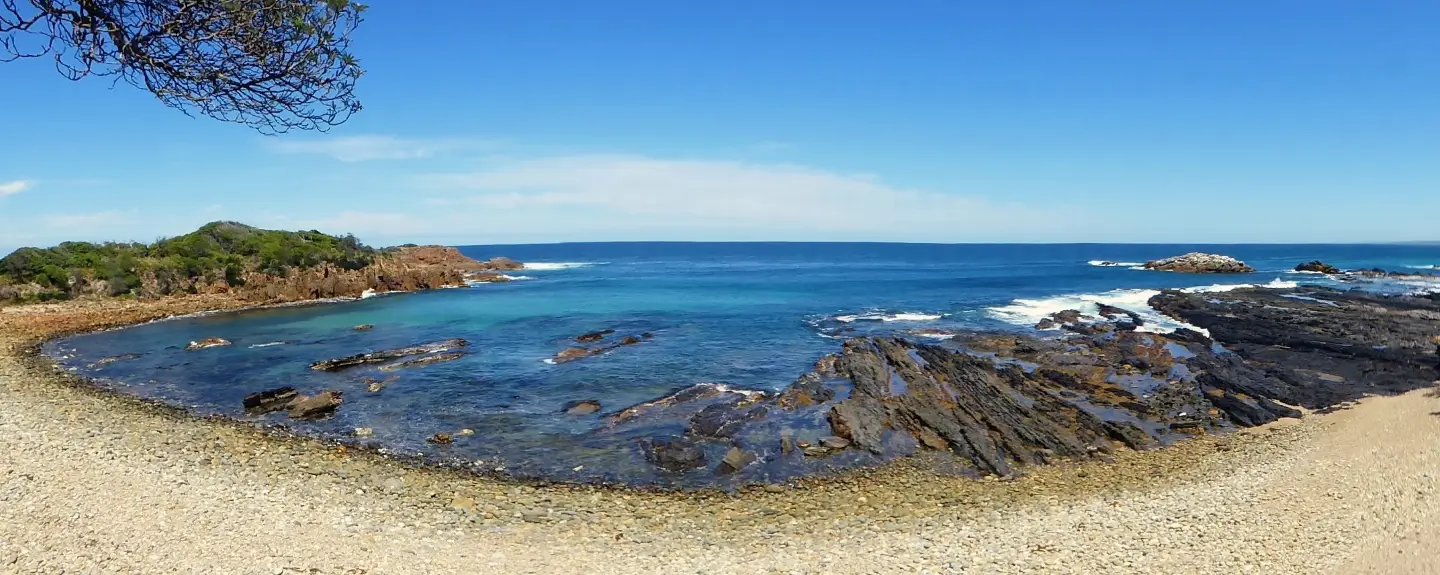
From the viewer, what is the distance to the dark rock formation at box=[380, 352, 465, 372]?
3080cm

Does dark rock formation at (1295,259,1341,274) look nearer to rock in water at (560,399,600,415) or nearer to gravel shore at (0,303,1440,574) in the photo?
gravel shore at (0,303,1440,574)

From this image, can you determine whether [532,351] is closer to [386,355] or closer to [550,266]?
[386,355]

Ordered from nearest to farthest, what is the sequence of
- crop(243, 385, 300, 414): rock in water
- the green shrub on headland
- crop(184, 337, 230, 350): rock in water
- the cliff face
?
crop(243, 385, 300, 414): rock in water < crop(184, 337, 230, 350): rock in water < the green shrub on headland < the cliff face

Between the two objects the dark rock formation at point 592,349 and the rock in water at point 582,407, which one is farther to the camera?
the dark rock formation at point 592,349

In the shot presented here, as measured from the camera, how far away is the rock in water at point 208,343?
3497 cm

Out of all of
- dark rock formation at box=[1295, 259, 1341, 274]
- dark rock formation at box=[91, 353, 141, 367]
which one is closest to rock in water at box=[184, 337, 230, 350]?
dark rock formation at box=[91, 353, 141, 367]

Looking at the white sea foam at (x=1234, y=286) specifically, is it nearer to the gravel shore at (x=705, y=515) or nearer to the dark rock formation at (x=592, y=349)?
the gravel shore at (x=705, y=515)

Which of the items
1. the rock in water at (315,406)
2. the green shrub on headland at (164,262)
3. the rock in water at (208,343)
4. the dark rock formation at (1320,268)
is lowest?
the rock in water at (315,406)

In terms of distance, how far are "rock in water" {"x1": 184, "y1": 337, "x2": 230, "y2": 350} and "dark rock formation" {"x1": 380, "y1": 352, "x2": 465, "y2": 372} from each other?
11.9 meters

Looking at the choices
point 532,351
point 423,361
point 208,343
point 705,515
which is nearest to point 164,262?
point 208,343

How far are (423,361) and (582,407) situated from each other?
11927 mm

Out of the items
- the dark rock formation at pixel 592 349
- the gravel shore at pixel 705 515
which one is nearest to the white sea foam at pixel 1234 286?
the gravel shore at pixel 705 515

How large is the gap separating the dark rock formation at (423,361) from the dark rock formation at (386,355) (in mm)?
1070

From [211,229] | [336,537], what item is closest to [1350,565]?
[336,537]
